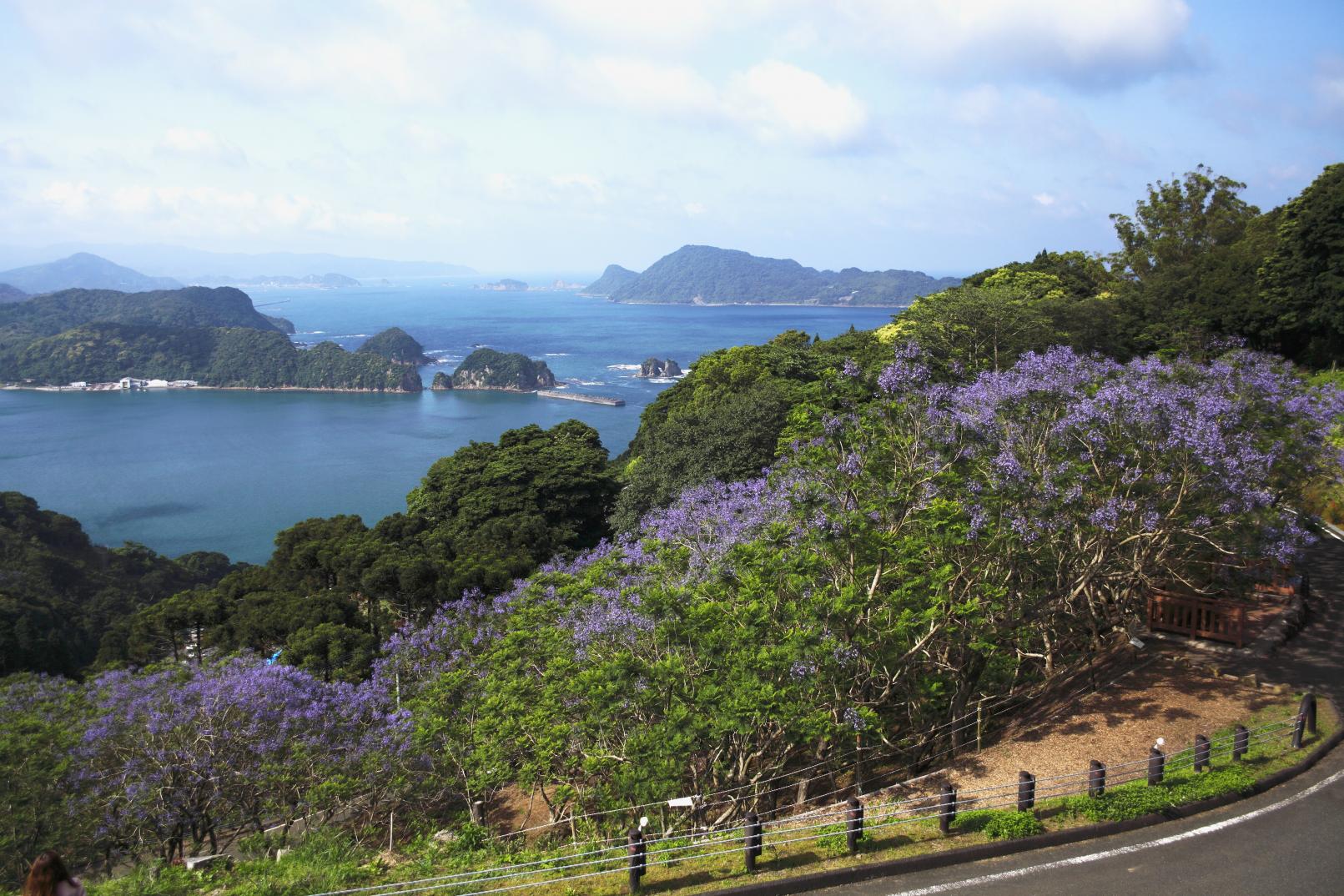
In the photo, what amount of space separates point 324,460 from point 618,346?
299 ft

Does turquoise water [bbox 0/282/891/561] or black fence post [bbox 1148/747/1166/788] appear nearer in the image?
black fence post [bbox 1148/747/1166/788]

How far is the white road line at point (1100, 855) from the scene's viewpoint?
7223 mm

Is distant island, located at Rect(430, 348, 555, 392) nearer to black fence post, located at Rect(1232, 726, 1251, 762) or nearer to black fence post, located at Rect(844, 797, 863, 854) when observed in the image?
black fence post, located at Rect(1232, 726, 1251, 762)

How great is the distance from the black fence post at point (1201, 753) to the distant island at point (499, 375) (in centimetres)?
11389

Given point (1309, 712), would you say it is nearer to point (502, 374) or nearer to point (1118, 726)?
point (1118, 726)

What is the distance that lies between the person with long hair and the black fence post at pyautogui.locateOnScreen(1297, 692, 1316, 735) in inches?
456

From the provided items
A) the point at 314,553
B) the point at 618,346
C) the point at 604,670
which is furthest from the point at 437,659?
the point at 618,346

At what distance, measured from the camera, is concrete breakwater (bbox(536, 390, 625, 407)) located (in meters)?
104

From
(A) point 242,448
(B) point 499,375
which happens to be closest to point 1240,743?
(A) point 242,448

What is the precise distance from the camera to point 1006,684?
11875 mm

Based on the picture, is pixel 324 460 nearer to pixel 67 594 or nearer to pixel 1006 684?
pixel 67 594

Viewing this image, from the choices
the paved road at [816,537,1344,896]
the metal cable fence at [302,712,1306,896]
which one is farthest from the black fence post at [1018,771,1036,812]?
the paved road at [816,537,1344,896]

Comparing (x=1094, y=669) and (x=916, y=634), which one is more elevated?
(x=916, y=634)

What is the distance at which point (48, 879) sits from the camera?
5285 millimetres
